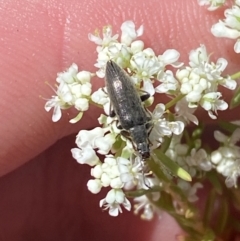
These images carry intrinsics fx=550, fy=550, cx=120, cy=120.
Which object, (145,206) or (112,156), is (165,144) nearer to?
(112,156)

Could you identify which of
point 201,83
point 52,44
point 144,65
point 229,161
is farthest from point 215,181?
point 52,44

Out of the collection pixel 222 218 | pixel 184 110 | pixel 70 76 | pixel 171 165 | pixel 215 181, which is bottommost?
pixel 222 218

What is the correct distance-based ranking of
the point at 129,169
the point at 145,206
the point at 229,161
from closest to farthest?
the point at 129,169, the point at 229,161, the point at 145,206

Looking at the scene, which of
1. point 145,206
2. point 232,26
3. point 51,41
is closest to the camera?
point 232,26

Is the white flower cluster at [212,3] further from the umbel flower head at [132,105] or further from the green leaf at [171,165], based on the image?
the green leaf at [171,165]

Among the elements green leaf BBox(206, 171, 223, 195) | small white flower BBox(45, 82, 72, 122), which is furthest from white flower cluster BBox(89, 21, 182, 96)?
green leaf BBox(206, 171, 223, 195)

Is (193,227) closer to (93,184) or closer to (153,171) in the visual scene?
(153,171)
